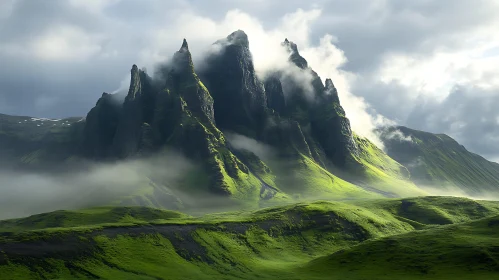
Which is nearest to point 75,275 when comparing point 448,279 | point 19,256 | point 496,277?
point 19,256

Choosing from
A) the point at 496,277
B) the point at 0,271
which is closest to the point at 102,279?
the point at 0,271

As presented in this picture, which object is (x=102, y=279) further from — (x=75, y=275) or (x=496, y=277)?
(x=496, y=277)

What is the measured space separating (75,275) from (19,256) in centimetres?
2437

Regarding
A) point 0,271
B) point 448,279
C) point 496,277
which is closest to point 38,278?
point 0,271

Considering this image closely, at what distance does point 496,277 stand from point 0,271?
19237cm

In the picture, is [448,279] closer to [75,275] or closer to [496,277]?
[496,277]

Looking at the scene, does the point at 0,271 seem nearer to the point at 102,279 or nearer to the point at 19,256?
the point at 19,256

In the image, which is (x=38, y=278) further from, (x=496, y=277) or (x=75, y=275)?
(x=496, y=277)

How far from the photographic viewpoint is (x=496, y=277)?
192 meters

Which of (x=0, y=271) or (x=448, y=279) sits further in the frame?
(x=448, y=279)

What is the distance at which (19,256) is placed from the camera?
19975cm

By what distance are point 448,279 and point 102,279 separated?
461 feet

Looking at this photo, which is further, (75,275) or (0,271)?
(75,275)

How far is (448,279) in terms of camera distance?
19888 centimetres
